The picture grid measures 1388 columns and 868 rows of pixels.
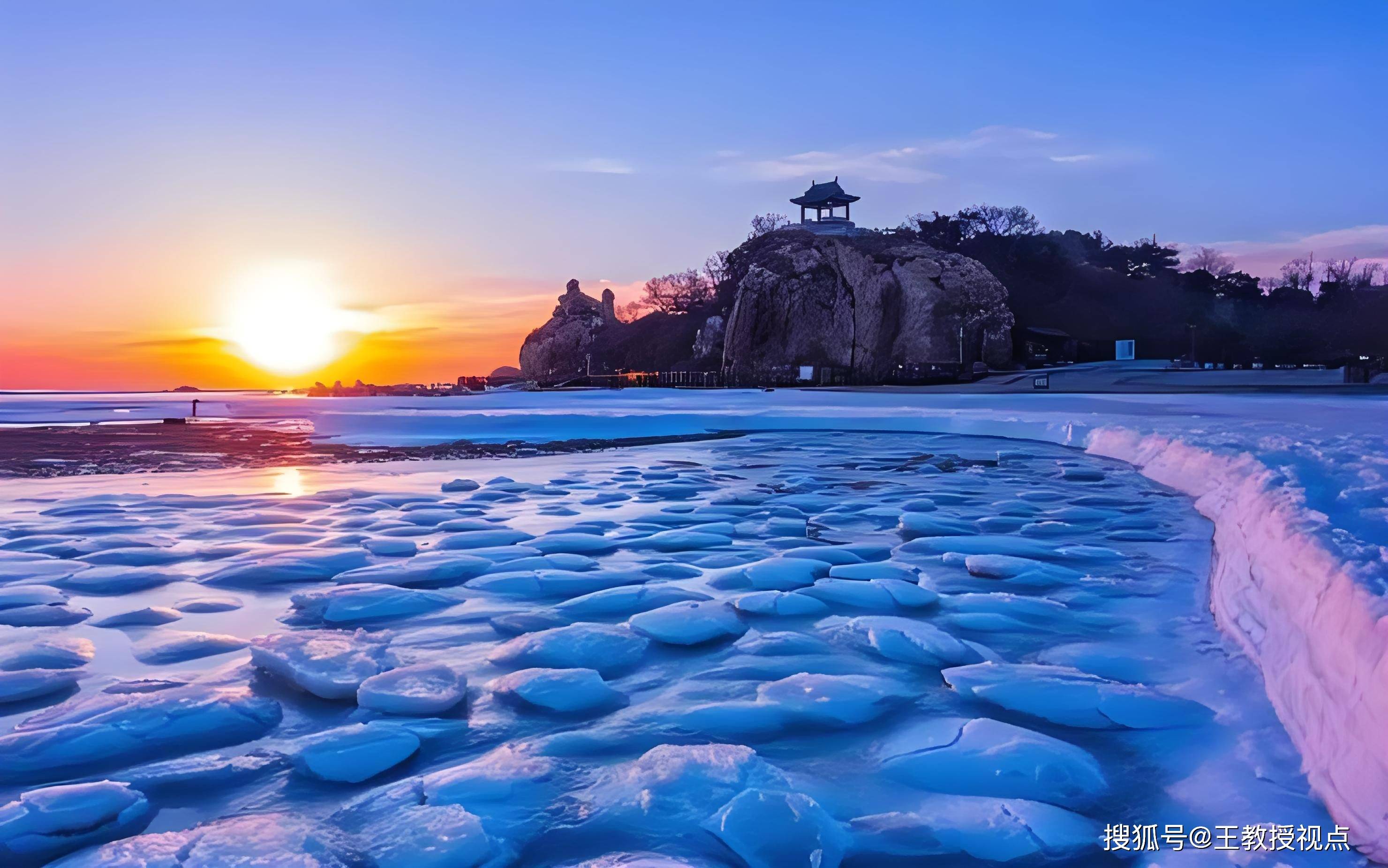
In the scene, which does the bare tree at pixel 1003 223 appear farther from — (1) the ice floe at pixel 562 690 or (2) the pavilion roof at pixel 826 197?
(1) the ice floe at pixel 562 690

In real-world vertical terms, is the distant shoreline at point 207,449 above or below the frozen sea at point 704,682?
above

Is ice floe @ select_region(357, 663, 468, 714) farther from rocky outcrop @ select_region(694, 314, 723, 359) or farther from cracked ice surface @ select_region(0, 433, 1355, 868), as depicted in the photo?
rocky outcrop @ select_region(694, 314, 723, 359)

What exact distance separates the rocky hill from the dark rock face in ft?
0.16

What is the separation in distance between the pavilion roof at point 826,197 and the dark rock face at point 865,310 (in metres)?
9.25

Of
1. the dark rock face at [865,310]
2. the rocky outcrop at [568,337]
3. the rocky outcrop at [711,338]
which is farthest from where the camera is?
the rocky outcrop at [568,337]

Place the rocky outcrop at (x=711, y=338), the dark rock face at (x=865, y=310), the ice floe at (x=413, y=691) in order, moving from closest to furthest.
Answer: the ice floe at (x=413, y=691), the dark rock face at (x=865, y=310), the rocky outcrop at (x=711, y=338)

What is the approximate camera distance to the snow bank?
52.3 inches

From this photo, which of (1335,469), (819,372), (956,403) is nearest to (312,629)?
(1335,469)

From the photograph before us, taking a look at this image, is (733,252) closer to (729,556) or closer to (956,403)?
(956,403)

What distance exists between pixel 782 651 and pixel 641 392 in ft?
78.2

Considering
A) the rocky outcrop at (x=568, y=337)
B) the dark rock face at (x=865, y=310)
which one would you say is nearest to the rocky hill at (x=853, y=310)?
the dark rock face at (x=865, y=310)

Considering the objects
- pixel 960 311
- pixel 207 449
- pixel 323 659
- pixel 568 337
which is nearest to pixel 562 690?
pixel 323 659

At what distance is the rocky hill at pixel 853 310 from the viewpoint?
123 ft

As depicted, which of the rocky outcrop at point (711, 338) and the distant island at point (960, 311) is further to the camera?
the rocky outcrop at point (711, 338)
